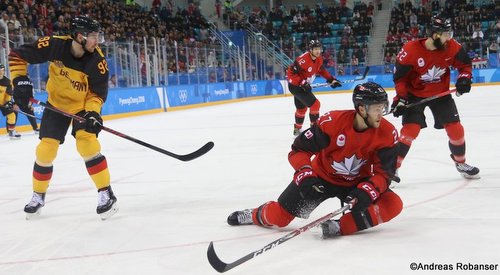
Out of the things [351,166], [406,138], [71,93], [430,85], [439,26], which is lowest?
[406,138]

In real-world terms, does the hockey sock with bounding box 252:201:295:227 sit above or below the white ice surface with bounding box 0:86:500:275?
above

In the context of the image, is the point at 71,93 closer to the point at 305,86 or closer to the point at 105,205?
the point at 105,205

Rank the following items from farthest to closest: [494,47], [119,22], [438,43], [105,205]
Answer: [494,47]
[119,22]
[438,43]
[105,205]

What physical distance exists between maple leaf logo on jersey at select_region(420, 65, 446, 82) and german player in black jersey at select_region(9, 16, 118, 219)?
2180 mm

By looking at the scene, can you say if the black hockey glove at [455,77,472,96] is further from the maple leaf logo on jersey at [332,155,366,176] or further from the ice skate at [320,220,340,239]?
the ice skate at [320,220,340,239]

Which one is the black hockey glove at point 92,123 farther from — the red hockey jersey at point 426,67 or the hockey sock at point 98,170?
the red hockey jersey at point 426,67

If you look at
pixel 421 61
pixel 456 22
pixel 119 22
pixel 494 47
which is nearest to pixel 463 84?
pixel 421 61

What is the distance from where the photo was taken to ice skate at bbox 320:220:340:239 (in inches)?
114

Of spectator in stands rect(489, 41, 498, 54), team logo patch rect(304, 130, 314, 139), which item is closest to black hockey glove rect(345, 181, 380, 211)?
team logo patch rect(304, 130, 314, 139)

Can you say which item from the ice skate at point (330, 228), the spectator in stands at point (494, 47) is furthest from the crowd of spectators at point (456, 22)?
the ice skate at point (330, 228)

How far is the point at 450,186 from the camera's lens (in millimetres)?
4141

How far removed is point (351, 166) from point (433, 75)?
1.71 meters

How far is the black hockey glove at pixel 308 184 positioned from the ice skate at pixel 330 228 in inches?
5.5

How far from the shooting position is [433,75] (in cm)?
434
